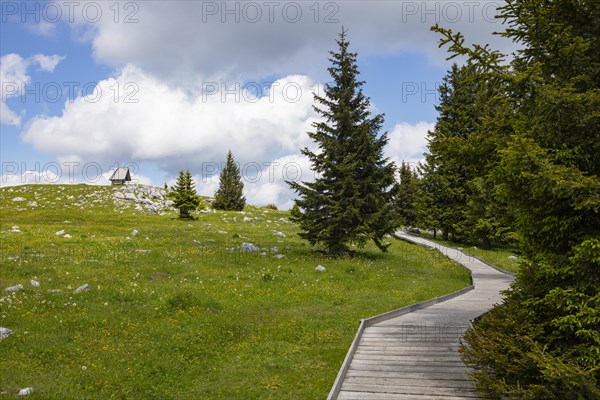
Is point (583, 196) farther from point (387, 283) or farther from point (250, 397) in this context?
point (387, 283)

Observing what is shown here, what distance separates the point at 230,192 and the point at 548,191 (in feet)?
228

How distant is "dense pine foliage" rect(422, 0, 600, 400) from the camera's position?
657 centimetres

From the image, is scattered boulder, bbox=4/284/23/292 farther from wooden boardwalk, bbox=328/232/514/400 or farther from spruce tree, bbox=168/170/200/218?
spruce tree, bbox=168/170/200/218

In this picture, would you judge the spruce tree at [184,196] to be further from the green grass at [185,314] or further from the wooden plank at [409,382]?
the wooden plank at [409,382]

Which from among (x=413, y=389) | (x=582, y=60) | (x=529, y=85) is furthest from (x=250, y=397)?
(x=582, y=60)

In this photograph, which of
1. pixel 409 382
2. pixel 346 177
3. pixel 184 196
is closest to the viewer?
pixel 409 382

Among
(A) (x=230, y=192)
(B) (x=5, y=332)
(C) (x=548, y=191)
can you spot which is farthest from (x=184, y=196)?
(C) (x=548, y=191)

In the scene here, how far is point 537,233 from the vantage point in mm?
7684

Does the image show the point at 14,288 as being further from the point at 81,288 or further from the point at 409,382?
the point at 409,382

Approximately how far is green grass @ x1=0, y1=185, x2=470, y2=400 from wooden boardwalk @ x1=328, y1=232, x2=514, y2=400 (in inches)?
29.2

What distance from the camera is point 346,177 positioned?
80.9ft

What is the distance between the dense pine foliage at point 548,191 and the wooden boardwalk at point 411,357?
3.16ft

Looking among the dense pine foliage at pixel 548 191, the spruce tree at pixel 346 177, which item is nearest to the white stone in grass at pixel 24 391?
the dense pine foliage at pixel 548 191

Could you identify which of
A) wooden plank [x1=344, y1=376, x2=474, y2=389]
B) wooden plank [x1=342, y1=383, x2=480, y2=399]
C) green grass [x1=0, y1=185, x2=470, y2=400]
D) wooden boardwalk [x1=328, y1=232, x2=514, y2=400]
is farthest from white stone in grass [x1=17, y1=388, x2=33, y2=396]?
wooden plank [x1=344, y1=376, x2=474, y2=389]
